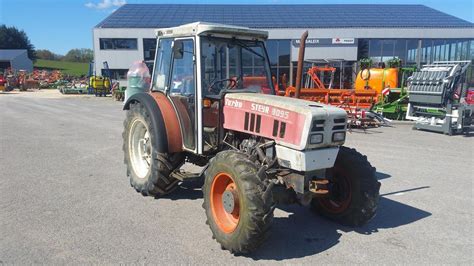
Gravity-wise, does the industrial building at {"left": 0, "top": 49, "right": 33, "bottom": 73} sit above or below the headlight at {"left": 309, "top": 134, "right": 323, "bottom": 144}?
above

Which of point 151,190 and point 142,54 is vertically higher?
point 142,54

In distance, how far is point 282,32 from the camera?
32.7m

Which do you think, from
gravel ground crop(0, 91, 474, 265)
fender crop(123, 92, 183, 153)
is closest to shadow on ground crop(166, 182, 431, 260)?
gravel ground crop(0, 91, 474, 265)

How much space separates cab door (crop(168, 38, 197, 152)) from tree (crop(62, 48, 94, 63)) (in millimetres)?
102983

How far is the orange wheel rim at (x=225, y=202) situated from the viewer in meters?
3.91

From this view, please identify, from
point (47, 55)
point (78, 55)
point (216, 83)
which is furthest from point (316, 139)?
point (47, 55)

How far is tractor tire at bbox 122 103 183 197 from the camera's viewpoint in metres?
5.18

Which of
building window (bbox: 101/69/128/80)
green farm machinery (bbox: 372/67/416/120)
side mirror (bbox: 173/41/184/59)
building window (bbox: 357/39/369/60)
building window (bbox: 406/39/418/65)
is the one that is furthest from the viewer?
building window (bbox: 101/69/128/80)

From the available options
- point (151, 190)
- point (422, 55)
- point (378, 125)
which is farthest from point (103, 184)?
point (422, 55)

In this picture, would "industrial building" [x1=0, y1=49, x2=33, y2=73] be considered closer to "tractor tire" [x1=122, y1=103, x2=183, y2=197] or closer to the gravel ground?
the gravel ground

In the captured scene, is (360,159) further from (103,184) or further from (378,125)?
(378,125)

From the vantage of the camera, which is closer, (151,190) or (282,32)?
(151,190)

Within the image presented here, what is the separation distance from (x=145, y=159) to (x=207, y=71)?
6.34 ft

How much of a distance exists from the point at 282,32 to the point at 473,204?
28.8m
